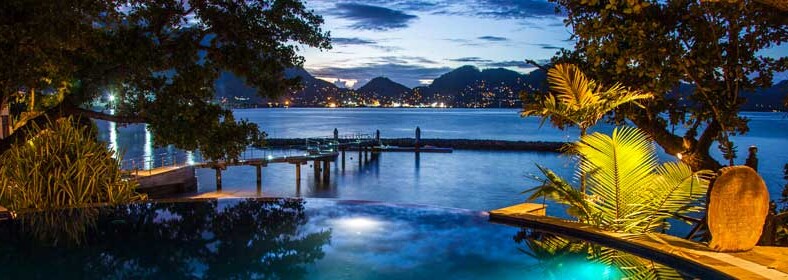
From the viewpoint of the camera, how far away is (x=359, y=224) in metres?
7.38

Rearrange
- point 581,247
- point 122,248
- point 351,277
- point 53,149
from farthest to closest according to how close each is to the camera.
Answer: point 53,149
point 122,248
point 581,247
point 351,277

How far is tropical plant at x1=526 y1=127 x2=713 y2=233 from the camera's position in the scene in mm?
5605

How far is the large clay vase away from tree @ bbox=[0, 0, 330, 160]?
7.19m

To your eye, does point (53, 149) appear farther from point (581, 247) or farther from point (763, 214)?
point (763, 214)

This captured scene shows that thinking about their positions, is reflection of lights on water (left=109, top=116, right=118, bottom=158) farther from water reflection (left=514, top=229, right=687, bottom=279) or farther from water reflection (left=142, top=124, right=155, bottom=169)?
water reflection (left=514, top=229, right=687, bottom=279)

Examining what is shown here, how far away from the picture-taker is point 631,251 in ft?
17.9

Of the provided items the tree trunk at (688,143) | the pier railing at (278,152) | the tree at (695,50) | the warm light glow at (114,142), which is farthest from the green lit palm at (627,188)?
the pier railing at (278,152)

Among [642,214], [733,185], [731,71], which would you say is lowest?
[642,214]

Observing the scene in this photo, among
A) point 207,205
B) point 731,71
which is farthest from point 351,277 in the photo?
point 731,71

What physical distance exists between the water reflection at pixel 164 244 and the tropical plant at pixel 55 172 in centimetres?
53

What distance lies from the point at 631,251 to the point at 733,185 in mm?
1180

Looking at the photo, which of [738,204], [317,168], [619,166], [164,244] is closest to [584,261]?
[619,166]

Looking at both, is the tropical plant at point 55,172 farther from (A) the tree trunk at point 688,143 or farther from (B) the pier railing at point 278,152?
(B) the pier railing at point 278,152

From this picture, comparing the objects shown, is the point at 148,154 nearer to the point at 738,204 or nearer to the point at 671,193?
the point at 671,193
